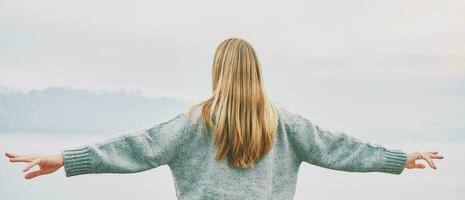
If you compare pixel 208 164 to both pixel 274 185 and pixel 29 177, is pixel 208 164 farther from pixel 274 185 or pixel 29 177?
pixel 29 177

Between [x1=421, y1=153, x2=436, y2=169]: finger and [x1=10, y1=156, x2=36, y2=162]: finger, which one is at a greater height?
[x1=10, y1=156, x2=36, y2=162]: finger

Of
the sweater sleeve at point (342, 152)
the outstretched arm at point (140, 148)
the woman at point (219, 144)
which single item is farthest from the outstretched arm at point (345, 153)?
the outstretched arm at point (140, 148)

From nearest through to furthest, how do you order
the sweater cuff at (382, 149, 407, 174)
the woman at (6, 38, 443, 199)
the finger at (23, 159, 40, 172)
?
the finger at (23, 159, 40, 172)
the woman at (6, 38, 443, 199)
the sweater cuff at (382, 149, 407, 174)

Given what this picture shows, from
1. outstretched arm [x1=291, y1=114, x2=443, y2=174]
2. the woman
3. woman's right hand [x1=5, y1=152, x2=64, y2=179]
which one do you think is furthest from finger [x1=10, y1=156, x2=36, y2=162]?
outstretched arm [x1=291, y1=114, x2=443, y2=174]

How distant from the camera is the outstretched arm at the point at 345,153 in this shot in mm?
3453

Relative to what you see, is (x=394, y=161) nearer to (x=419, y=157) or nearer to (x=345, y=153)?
(x=419, y=157)

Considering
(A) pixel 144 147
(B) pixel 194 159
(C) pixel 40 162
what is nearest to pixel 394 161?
(B) pixel 194 159

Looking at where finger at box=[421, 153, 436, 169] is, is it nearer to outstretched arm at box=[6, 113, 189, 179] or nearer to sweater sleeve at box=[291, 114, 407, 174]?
sweater sleeve at box=[291, 114, 407, 174]

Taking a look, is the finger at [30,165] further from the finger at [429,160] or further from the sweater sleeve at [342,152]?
the finger at [429,160]

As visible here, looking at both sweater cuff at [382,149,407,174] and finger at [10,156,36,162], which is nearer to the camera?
finger at [10,156,36,162]

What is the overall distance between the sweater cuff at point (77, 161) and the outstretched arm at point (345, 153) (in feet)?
3.23

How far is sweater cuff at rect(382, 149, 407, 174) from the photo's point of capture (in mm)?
3570

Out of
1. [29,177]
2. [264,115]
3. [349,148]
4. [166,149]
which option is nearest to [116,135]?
[166,149]

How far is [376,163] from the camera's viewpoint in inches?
140
